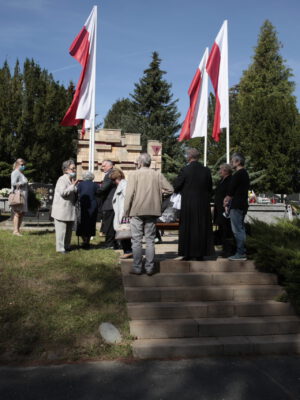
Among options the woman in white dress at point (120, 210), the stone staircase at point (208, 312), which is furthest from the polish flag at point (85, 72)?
the stone staircase at point (208, 312)

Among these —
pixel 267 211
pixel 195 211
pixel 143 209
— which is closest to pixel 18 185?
pixel 143 209

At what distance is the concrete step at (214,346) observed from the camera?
4.80 meters

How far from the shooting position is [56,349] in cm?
477

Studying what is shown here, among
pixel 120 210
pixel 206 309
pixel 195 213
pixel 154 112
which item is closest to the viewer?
pixel 206 309

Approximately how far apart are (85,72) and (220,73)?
4.11m

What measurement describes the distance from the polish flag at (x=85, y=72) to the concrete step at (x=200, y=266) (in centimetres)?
616

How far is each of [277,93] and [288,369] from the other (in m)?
35.9

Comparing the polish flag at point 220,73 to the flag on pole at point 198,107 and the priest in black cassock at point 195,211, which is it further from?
the priest in black cassock at point 195,211

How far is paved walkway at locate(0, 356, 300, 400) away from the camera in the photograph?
12.5ft

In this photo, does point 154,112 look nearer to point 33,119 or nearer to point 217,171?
point 33,119

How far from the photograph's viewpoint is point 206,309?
18.8 feet

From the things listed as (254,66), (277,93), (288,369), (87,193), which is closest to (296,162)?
(277,93)

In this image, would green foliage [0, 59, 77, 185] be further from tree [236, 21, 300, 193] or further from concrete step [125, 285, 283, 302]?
concrete step [125, 285, 283, 302]

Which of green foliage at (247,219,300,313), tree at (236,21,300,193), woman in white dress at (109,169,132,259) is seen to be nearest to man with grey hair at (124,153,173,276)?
woman in white dress at (109,169,132,259)
